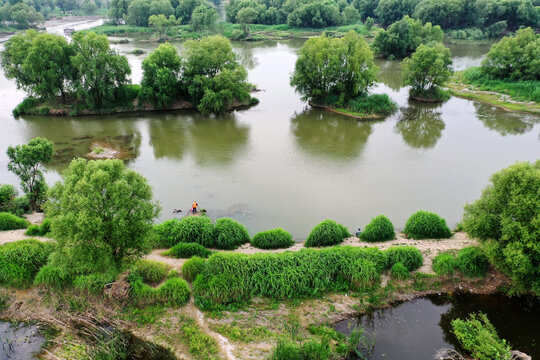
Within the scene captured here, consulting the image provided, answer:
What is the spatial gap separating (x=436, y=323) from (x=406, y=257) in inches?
152

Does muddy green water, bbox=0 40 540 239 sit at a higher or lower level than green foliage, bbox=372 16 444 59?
lower

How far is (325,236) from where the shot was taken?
2370 centimetres

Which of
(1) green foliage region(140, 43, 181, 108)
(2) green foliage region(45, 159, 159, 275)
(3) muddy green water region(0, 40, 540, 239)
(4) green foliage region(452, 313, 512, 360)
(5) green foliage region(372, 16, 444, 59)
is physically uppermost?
(5) green foliage region(372, 16, 444, 59)

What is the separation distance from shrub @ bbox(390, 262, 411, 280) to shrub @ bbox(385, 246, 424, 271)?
383mm

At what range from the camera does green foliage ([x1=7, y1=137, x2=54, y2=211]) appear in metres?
26.8

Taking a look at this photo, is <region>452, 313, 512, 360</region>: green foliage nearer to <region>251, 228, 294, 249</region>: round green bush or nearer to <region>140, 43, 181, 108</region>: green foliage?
<region>251, 228, 294, 249</region>: round green bush

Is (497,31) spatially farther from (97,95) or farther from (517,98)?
(97,95)

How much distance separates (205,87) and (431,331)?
36.9 metres

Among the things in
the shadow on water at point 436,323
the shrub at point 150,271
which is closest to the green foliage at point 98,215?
the shrub at point 150,271

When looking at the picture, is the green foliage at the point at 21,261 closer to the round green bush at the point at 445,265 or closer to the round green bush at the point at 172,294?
the round green bush at the point at 172,294

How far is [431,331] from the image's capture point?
18688 mm

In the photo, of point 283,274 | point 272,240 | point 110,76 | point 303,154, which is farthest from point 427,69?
point 110,76

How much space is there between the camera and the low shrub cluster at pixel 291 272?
19719mm

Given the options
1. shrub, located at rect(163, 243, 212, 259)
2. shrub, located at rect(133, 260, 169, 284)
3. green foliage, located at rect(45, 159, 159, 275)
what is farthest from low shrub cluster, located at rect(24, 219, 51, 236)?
shrub, located at rect(163, 243, 212, 259)
